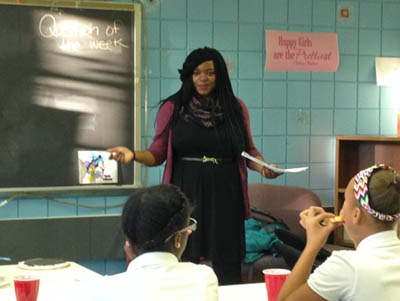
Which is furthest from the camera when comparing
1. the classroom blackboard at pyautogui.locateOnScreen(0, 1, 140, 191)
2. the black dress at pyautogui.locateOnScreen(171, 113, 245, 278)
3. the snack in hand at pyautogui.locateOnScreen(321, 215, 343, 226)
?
the classroom blackboard at pyautogui.locateOnScreen(0, 1, 140, 191)

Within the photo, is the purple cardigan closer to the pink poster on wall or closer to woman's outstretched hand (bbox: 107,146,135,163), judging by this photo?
woman's outstretched hand (bbox: 107,146,135,163)

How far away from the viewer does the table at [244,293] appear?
1.72 m

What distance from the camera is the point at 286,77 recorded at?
3.98m

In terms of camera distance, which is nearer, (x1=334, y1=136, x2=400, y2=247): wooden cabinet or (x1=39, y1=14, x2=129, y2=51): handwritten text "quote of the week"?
(x1=39, y1=14, x2=129, y2=51): handwritten text "quote of the week"

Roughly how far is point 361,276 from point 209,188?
1378 millimetres

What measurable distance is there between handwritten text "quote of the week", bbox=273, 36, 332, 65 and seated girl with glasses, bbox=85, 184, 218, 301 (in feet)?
8.82

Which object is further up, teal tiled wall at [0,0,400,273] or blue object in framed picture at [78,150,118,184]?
teal tiled wall at [0,0,400,273]

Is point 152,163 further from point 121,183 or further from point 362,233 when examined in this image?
point 362,233

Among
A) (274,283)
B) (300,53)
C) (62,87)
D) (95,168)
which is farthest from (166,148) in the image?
(300,53)

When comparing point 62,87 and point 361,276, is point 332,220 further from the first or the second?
point 62,87

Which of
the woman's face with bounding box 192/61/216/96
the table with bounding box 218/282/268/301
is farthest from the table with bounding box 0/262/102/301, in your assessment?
the woman's face with bounding box 192/61/216/96

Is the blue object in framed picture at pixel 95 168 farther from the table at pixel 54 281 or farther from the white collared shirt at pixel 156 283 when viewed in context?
the white collared shirt at pixel 156 283

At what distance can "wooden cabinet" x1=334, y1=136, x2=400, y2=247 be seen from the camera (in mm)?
3785

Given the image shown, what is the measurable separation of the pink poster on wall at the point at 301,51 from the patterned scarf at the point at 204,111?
4.03ft
